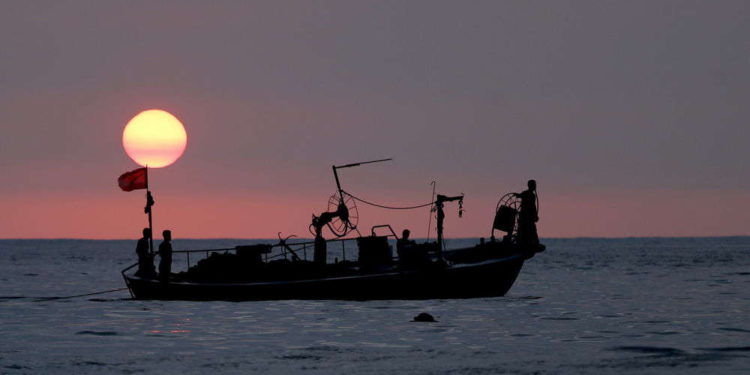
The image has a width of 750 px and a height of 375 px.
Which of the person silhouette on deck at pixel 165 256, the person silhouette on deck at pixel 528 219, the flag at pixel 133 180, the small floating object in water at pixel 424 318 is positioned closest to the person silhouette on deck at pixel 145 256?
the person silhouette on deck at pixel 165 256

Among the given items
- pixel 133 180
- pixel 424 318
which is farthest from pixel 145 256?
pixel 424 318

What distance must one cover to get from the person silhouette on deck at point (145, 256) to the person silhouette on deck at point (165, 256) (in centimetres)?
56

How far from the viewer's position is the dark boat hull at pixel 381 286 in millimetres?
38219

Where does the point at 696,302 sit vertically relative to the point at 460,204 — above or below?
below

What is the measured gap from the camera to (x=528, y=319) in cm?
3491

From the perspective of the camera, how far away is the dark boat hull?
125 feet

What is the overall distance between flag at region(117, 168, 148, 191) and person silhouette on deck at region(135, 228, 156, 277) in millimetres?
1981

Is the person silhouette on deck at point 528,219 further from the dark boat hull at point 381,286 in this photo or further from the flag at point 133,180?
the flag at point 133,180

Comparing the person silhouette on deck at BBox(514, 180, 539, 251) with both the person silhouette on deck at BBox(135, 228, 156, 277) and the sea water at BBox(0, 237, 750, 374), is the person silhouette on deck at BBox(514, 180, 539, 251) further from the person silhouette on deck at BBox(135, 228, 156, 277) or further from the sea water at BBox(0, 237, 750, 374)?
the person silhouette on deck at BBox(135, 228, 156, 277)

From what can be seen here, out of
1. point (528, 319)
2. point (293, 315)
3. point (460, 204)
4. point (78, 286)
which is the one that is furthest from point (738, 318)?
point (78, 286)

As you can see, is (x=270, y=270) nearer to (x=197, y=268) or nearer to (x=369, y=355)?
(x=197, y=268)

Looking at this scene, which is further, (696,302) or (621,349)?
(696,302)

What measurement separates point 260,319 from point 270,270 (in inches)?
173

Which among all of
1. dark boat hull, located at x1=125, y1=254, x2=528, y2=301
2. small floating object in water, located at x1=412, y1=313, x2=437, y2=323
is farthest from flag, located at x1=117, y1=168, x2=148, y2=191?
small floating object in water, located at x1=412, y1=313, x2=437, y2=323
